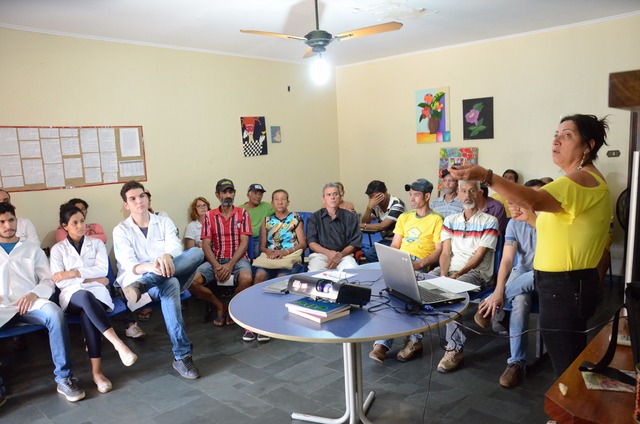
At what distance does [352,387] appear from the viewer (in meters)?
2.57

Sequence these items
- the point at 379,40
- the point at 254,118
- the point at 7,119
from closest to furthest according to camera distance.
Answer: the point at 7,119
the point at 379,40
the point at 254,118

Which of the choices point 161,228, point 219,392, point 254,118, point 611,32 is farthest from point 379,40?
point 219,392

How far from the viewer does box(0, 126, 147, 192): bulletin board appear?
4.43 metres

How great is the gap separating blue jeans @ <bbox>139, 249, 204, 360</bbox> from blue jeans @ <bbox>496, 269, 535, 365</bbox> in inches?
85.7

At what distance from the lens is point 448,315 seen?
86.1 inches

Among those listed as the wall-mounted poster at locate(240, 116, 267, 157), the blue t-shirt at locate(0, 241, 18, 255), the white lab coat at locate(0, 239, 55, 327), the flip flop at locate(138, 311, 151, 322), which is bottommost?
the flip flop at locate(138, 311, 151, 322)

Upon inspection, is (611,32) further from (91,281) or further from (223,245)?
(91,281)

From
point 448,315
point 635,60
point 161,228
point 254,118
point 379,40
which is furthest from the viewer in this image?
point 254,118

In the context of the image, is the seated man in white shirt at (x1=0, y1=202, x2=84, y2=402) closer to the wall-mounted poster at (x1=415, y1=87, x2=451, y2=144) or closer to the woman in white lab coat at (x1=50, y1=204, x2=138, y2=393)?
the woman in white lab coat at (x1=50, y1=204, x2=138, y2=393)

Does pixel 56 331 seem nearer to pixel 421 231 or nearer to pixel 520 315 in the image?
pixel 421 231

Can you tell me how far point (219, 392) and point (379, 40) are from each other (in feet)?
13.9

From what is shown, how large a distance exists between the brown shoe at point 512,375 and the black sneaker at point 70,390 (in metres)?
2.62

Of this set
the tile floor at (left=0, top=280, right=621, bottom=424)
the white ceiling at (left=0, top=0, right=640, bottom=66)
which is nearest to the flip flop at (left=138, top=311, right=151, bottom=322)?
the tile floor at (left=0, top=280, right=621, bottom=424)

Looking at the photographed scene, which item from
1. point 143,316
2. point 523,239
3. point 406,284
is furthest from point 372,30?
point 143,316
